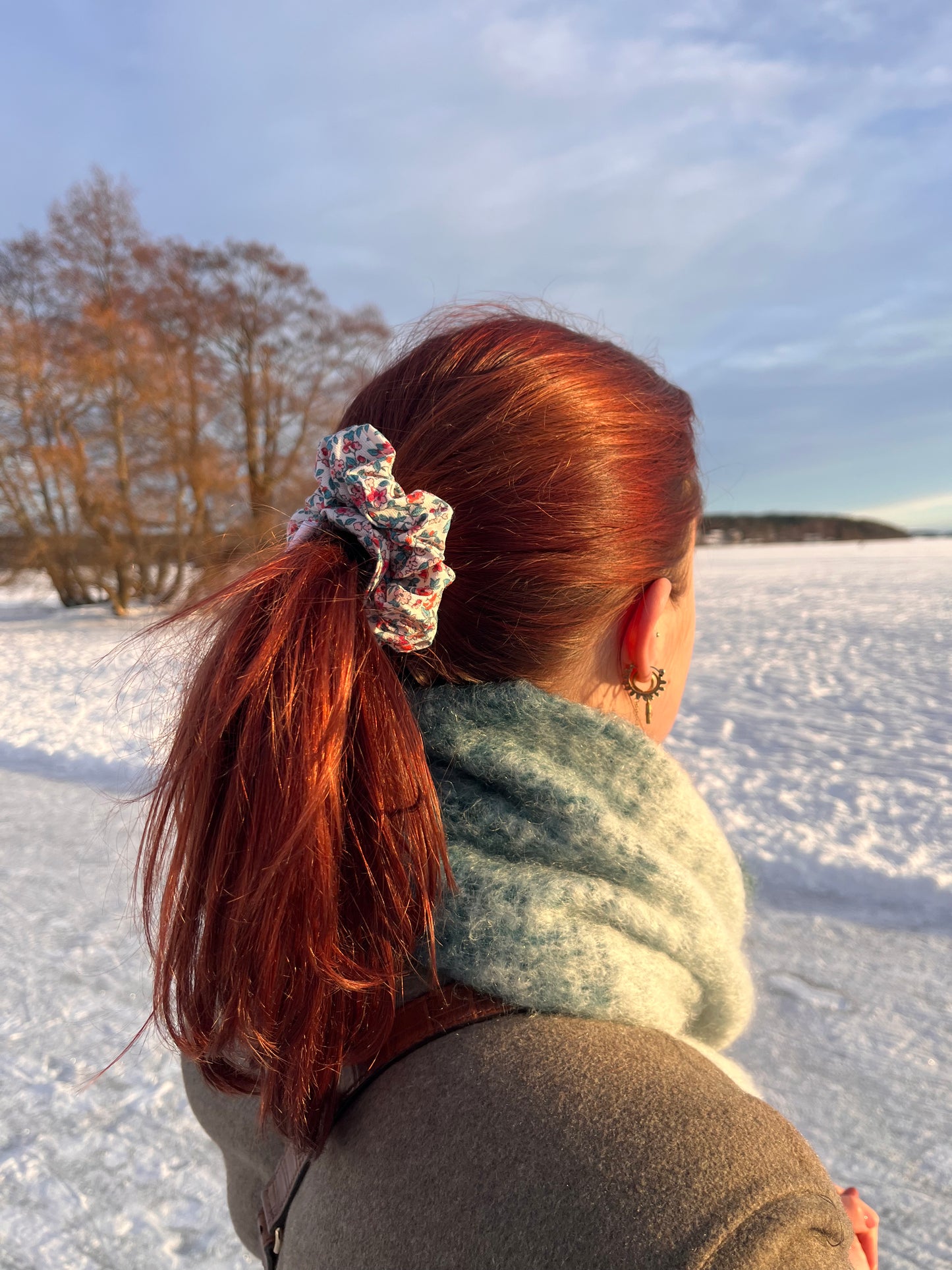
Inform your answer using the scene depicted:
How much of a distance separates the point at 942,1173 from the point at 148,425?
55.0ft

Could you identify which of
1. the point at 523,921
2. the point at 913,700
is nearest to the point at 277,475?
the point at 913,700

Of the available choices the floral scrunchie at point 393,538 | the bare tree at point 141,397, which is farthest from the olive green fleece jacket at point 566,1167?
the bare tree at point 141,397

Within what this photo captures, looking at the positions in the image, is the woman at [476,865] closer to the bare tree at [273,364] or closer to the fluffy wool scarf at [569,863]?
the fluffy wool scarf at [569,863]

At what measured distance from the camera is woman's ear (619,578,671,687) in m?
0.90

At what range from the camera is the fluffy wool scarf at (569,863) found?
688mm

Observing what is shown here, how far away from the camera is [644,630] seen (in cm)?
90

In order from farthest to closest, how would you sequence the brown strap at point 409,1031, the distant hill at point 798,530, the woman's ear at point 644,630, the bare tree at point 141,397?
the distant hill at point 798,530 < the bare tree at point 141,397 < the woman's ear at point 644,630 < the brown strap at point 409,1031

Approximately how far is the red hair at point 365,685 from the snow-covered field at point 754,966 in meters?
0.62

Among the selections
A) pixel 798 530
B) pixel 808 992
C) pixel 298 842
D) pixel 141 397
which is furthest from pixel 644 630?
pixel 798 530

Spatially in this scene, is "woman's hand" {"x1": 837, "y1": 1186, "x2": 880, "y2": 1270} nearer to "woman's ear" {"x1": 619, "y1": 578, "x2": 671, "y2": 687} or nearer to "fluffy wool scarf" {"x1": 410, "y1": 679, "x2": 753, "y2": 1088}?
"fluffy wool scarf" {"x1": 410, "y1": 679, "x2": 753, "y2": 1088}

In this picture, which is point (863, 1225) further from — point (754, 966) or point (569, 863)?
point (754, 966)

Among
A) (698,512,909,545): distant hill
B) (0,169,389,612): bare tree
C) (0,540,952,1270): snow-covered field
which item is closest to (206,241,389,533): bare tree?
(0,169,389,612): bare tree

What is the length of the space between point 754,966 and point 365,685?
7.57 feet

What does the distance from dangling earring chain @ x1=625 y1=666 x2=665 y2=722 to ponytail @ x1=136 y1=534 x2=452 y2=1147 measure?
300 millimetres
